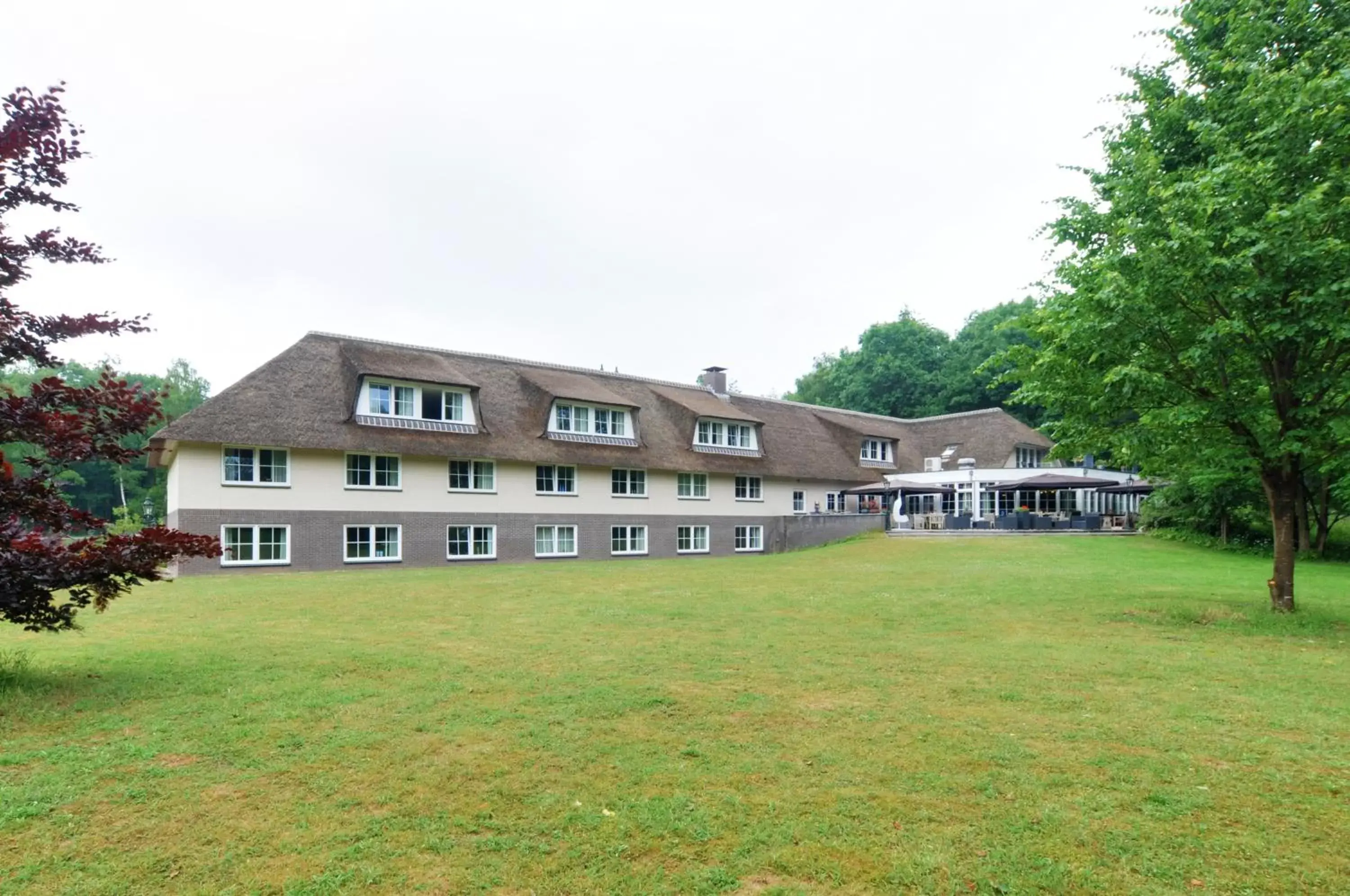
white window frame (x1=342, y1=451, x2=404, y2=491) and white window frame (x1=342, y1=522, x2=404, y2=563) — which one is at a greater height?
white window frame (x1=342, y1=451, x2=404, y2=491)

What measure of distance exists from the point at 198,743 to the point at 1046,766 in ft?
19.1

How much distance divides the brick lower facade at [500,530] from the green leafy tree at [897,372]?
1020 inches

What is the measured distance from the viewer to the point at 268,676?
771 cm

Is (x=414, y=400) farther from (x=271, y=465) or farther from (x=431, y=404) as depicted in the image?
(x=271, y=465)

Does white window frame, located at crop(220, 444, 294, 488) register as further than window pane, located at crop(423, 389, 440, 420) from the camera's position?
No

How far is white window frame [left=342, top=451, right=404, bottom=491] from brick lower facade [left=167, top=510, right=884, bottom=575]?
2.54 ft

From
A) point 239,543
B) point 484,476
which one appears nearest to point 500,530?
point 484,476

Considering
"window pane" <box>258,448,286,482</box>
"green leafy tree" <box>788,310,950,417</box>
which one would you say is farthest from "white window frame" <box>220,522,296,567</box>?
"green leafy tree" <box>788,310,950,417</box>

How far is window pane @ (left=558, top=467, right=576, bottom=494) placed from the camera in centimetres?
2994

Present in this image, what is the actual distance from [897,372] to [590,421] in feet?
113

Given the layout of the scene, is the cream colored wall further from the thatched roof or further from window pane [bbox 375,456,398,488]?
the thatched roof

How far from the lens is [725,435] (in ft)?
117

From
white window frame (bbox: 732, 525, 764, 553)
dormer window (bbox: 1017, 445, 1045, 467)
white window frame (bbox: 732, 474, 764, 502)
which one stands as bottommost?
white window frame (bbox: 732, 525, 764, 553)

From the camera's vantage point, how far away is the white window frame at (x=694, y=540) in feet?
110
